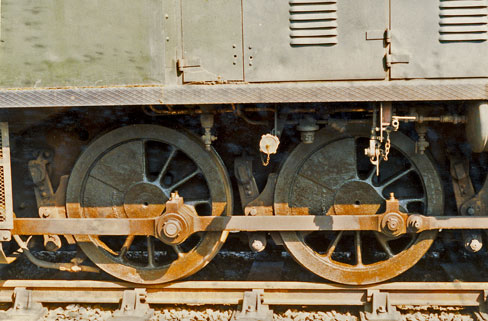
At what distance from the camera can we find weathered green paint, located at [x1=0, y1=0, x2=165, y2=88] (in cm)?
390

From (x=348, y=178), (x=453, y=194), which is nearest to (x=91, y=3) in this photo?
(x=348, y=178)

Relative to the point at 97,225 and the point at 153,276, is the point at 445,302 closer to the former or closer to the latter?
the point at 153,276

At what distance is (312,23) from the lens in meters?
3.83

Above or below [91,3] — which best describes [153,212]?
below

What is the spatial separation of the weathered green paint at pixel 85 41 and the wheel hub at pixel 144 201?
106 cm

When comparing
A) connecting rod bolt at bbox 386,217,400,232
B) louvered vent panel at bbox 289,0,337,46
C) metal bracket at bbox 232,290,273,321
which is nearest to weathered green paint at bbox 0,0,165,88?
louvered vent panel at bbox 289,0,337,46

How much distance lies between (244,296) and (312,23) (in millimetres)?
2316

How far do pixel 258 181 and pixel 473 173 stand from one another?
1.97 m

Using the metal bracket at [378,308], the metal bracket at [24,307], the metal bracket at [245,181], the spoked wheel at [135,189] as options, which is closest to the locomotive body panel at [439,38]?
the metal bracket at [245,181]

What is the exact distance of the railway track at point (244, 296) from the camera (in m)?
4.44

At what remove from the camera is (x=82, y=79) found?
396 cm

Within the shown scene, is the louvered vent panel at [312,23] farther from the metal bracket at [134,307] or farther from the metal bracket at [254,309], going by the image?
the metal bracket at [134,307]

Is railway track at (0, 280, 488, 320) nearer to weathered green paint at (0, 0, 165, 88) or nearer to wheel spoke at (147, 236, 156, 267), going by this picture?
wheel spoke at (147, 236, 156, 267)

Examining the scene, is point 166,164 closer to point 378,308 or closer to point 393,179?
point 393,179
